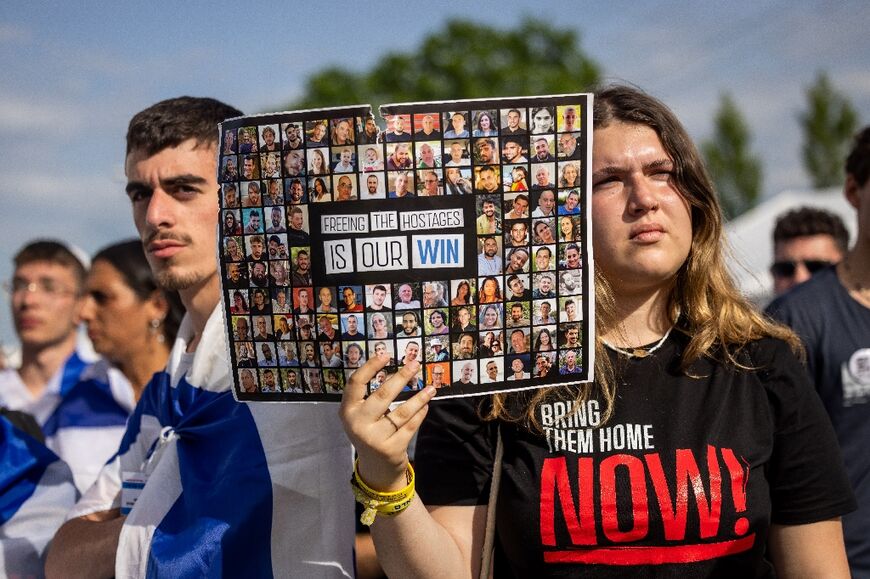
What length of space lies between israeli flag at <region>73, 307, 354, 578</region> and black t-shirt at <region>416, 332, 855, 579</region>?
25cm

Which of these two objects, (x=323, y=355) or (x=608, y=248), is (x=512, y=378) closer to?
(x=323, y=355)

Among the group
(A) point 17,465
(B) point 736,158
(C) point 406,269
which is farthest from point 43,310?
(B) point 736,158

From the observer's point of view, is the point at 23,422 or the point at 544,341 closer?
the point at 544,341

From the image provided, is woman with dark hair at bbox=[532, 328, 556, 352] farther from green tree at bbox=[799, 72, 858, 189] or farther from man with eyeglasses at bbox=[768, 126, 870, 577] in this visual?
green tree at bbox=[799, 72, 858, 189]

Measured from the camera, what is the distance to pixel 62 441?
369 centimetres

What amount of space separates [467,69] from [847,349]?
29.6m

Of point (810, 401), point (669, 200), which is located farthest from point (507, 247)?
point (810, 401)

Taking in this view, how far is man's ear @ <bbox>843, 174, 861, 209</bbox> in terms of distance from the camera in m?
3.23

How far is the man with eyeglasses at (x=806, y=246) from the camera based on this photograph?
5.09 meters

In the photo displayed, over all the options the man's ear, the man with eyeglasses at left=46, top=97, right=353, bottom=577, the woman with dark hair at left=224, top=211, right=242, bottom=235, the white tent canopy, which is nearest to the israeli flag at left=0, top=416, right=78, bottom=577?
the man with eyeglasses at left=46, top=97, right=353, bottom=577

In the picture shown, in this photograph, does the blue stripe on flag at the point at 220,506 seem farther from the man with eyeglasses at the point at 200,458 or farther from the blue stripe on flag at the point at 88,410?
the blue stripe on flag at the point at 88,410

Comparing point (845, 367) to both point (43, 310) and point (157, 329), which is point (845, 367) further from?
point (43, 310)

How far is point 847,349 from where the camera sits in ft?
9.32

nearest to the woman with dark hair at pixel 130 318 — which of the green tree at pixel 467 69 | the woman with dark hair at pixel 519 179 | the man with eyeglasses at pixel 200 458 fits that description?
the man with eyeglasses at pixel 200 458
